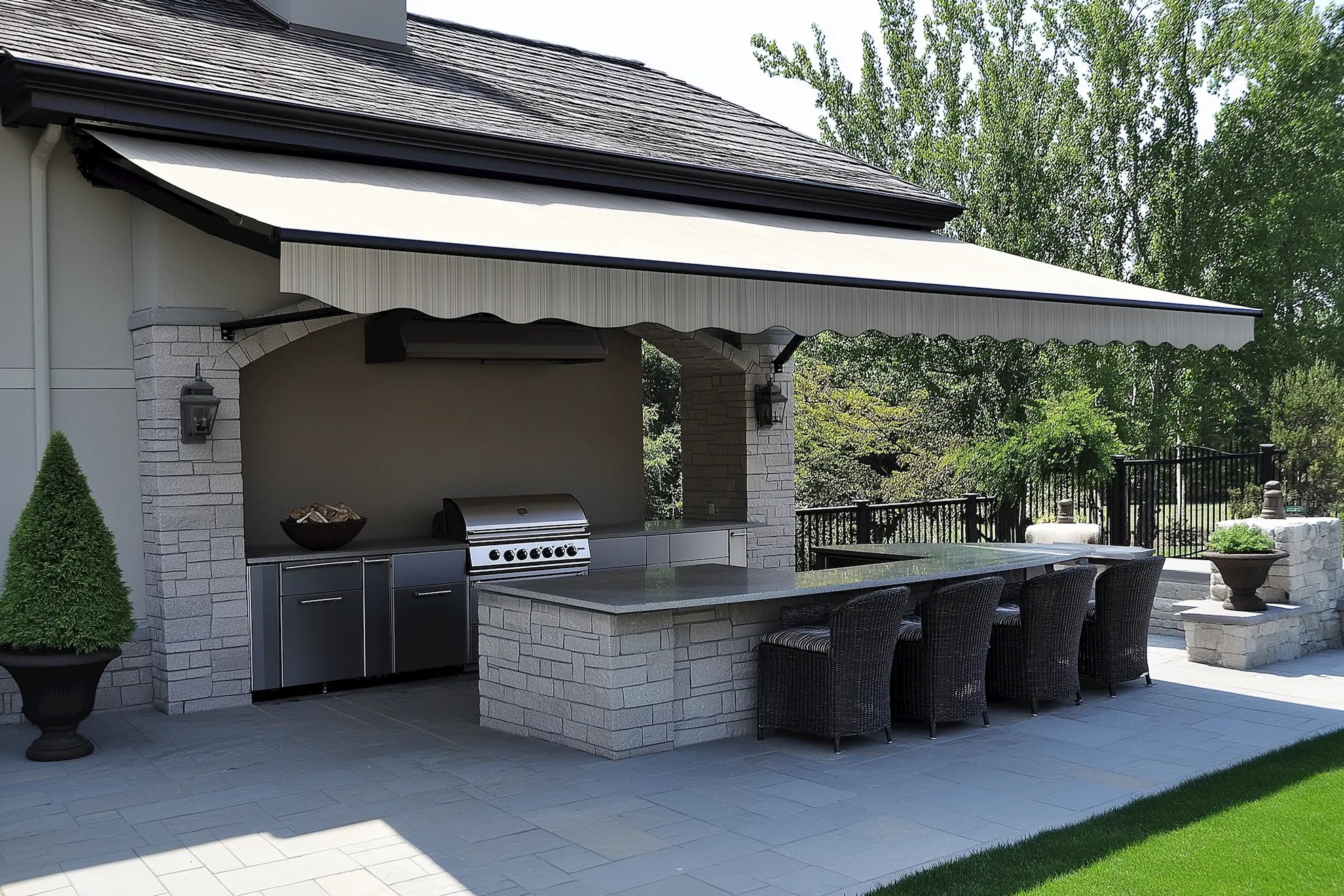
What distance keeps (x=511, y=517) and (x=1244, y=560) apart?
682cm

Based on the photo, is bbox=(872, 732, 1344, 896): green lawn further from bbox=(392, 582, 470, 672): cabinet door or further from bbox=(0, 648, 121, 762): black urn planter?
bbox=(392, 582, 470, 672): cabinet door

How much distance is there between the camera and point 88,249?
30.0 ft

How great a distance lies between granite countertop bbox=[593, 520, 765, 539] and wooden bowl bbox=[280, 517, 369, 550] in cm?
256

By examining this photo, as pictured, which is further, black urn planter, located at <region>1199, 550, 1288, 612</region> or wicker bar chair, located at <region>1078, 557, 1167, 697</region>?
black urn planter, located at <region>1199, 550, 1288, 612</region>

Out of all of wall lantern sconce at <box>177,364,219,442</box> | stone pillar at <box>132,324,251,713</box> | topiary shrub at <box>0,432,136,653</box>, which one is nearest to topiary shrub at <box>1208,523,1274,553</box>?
stone pillar at <box>132,324,251,713</box>

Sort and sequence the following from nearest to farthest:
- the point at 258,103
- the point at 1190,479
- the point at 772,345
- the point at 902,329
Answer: the point at 902,329 → the point at 258,103 → the point at 772,345 → the point at 1190,479

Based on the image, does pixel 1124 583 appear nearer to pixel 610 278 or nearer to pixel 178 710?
pixel 610 278

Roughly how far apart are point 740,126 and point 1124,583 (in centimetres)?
740

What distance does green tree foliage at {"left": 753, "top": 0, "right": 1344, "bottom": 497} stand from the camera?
80.2 ft

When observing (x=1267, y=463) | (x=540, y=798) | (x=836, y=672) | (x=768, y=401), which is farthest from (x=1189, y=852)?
(x=1267, y=463)

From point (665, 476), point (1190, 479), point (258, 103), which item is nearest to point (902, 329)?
point (258, 103)

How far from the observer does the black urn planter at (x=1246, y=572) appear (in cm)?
1085

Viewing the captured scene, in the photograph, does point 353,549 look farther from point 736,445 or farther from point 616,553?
point 736,445

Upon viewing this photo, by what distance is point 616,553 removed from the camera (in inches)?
468
